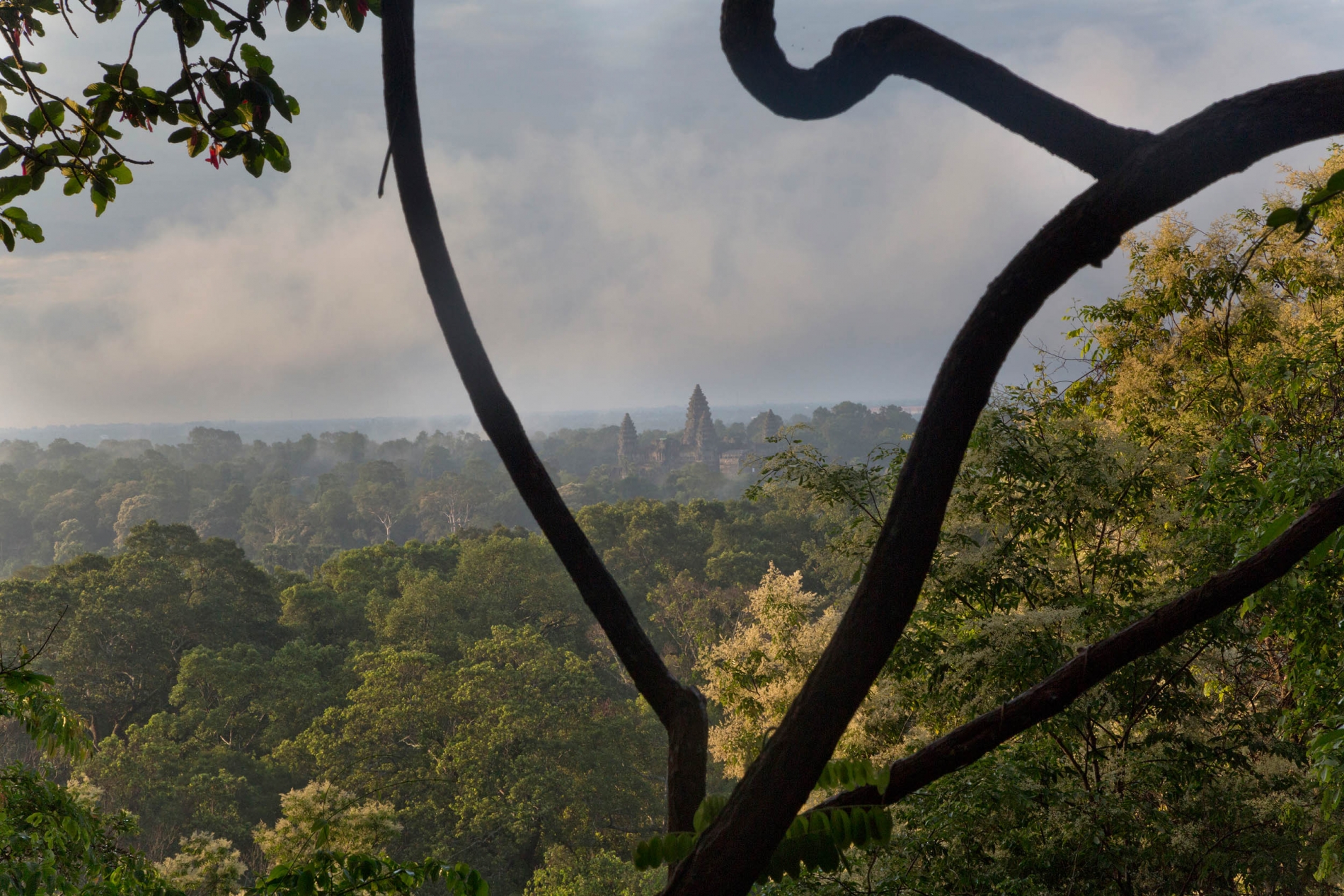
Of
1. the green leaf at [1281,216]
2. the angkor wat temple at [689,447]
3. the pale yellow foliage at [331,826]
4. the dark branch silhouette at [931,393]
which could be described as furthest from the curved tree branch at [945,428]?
the angkor wat temple at [689,447]

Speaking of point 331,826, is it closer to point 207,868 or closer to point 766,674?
point 207,868

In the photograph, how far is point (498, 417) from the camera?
1.12m

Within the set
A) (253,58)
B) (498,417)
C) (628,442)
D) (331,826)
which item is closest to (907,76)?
(498,417)

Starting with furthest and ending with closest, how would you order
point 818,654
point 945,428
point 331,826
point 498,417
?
1. point 331,826
2. point 818,654
3. point 498,417
4. point 945,428

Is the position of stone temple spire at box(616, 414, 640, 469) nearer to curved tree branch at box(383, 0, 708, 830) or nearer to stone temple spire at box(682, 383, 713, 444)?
stone temple spire at box(682, 383, 713, 444)

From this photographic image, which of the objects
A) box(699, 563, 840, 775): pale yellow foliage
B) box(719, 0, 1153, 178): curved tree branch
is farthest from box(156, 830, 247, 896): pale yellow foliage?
box(719, 0, 1153, 178): curved tree branch

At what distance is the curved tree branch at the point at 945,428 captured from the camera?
863 millimetres

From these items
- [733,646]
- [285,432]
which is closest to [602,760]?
[733,646]

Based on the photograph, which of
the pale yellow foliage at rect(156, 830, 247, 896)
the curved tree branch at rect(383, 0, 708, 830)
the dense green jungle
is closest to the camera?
the curved tree branch at rect(383, 0, 708, 830)

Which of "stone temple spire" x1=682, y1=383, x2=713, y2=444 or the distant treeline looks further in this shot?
"stone temple spire" x1=682, y1=383, x2=713, y2=444

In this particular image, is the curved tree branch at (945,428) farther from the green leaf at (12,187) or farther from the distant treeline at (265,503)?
the distant treeline at (265,503)

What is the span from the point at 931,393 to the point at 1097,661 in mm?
422

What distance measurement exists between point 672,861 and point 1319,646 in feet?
13.4

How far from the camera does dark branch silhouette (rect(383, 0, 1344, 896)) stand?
870mm
